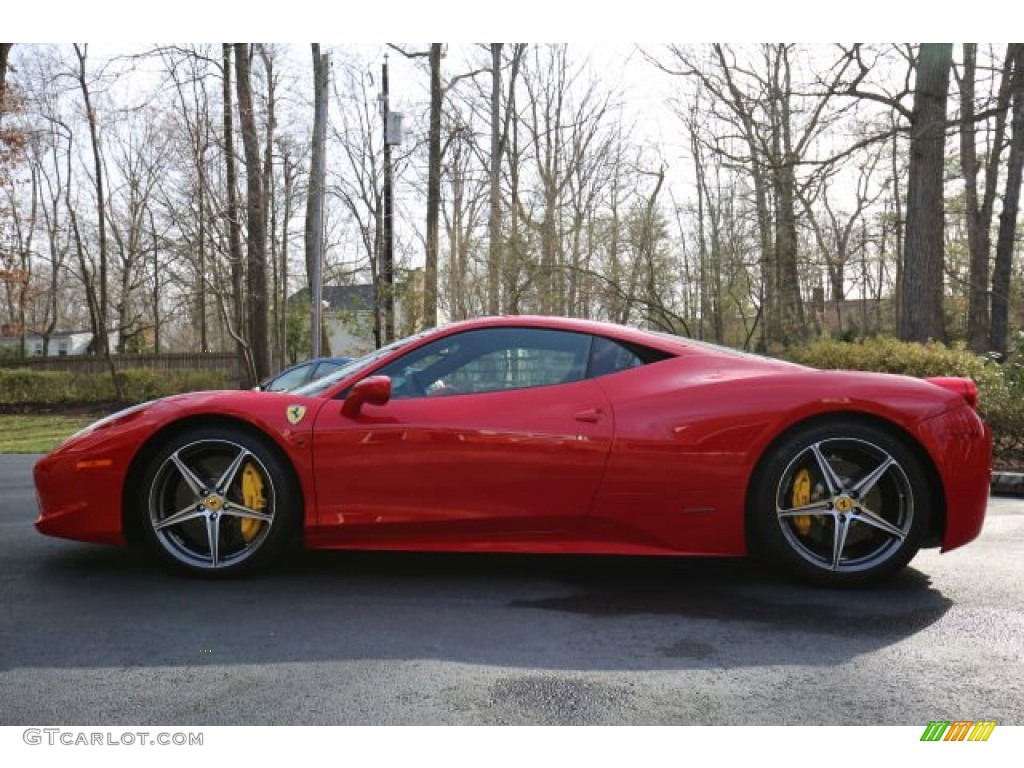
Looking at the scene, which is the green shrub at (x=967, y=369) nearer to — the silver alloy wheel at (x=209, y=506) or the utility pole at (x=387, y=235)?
the silver alloy wheel at (x=209, y=506)

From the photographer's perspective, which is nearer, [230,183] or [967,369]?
[967,369]

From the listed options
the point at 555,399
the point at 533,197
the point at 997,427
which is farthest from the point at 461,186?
the point at 555,399

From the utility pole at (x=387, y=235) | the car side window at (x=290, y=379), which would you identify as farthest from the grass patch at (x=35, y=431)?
the utility pole at (x=387, y=235)

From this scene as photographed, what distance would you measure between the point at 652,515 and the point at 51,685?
7.26 ft

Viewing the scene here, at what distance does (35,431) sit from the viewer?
14.9m

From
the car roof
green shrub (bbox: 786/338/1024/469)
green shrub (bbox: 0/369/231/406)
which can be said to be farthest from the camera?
green shrub (bbox: 0/369/231/406)

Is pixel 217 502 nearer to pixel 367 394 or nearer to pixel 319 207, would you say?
pixel 367 394

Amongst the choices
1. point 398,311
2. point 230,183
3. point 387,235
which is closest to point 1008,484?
point 387,235

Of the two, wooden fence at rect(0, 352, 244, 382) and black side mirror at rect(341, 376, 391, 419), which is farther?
wooden fence at rect(0, 352, 244, 382)

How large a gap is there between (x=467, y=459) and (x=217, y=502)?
44.6 inches

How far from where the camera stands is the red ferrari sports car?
3408 millimetres

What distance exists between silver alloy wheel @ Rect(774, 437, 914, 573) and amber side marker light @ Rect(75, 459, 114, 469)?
289cm

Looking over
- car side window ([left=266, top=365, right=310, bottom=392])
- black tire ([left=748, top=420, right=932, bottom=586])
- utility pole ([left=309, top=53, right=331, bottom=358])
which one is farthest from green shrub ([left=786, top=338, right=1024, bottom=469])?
utility pole ([left=309, top=53, right=331, bottom=358])

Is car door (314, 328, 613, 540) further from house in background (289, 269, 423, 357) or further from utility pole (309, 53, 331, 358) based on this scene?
house in background (289, 269, 423, 357)
